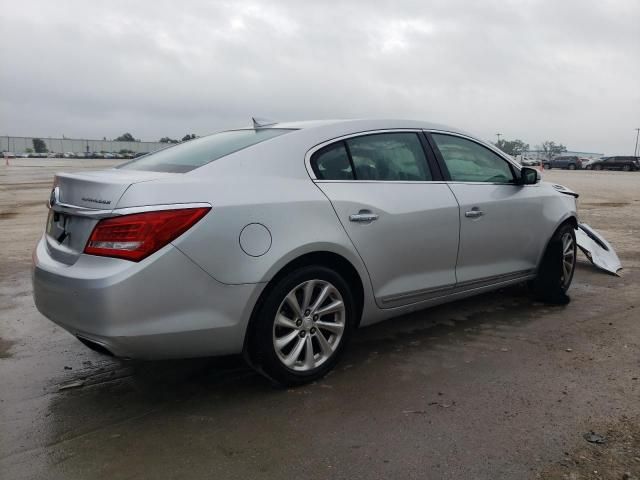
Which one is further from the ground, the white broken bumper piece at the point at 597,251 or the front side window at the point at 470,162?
the front side window at the point at 470,162

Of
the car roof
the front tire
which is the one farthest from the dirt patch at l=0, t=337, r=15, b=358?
the car roof

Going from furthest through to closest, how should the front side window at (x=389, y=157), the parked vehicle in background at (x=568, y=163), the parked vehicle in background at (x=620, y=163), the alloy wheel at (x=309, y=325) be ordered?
1. the parked vehicle in background at (x=568, y=163)
2. the parked vehicle in background at (x=620, y=163)
3. the front side window at (x=389, y=157)
4. the alloy wheel at (x=309, y=325)

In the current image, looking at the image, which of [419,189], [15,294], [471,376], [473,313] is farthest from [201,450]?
[15,294]

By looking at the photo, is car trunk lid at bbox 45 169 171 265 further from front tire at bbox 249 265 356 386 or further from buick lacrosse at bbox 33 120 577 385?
front tire at bbox 249 265 356 386

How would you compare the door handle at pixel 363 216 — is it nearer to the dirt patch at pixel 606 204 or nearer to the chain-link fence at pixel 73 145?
the dirt patch at pixel 606 204

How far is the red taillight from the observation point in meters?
2.79

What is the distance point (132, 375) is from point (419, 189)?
2.26 meters

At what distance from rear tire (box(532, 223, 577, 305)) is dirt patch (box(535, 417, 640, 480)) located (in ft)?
7.75

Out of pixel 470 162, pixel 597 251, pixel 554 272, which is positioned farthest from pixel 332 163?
pixel 597 251

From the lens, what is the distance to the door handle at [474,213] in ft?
13.8

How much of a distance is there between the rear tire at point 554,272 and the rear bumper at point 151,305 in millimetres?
3114

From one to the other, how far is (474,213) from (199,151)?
205cm

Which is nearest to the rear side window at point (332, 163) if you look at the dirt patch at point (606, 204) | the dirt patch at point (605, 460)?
the dirt patch at point (605, 460)

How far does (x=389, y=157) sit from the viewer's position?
395cm
